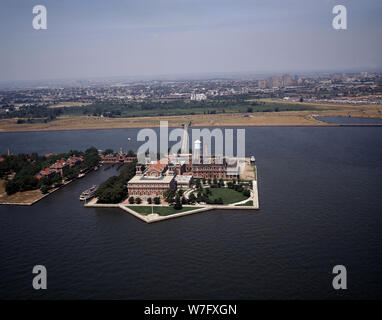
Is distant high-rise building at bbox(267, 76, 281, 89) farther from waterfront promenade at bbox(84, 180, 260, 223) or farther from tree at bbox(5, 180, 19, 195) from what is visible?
tree at bbox(5, 180, 19, 195)

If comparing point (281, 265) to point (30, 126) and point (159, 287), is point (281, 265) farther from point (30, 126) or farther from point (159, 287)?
point (30, 126)

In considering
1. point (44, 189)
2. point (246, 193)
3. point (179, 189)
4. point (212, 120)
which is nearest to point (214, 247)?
point (246, 193)

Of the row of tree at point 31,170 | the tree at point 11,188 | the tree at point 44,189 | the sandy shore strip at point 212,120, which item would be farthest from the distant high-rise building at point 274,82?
the tree at point 11,188

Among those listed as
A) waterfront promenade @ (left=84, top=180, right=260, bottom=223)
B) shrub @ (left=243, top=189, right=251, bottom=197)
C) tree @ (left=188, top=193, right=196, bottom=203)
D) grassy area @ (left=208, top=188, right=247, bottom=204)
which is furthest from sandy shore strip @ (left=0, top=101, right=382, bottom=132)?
waterfront promenade @ (left=84, top=180, right=260, bottom=223)

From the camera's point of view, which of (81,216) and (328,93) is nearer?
(81,216)
